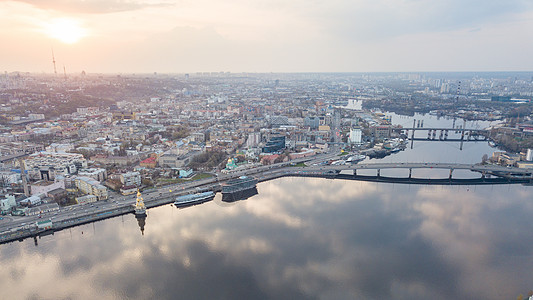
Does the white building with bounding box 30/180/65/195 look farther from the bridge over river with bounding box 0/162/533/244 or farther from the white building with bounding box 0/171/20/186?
the white building with bounding box 0/171/20/186

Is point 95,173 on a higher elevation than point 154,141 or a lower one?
higher

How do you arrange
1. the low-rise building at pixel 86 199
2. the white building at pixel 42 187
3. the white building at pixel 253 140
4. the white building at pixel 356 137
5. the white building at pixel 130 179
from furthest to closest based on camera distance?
the white building at pixel 356 137 < the white building at pixel 253 140 < the white building at pixel 130 179 < the white building at pixel 42 187 < the low-rise building at pixel 86 199

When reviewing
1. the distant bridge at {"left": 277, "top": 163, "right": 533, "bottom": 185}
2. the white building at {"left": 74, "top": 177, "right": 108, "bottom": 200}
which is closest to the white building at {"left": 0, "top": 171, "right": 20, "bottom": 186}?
the white building at {"left": 74, "top": 177, "right": 108, "bottom": 200}

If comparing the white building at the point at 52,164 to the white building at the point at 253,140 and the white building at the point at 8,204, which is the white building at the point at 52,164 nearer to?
the white building at the point at 8,204

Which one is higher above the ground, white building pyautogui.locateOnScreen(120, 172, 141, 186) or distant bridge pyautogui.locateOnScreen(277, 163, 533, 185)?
white building pyautogui.locateOnScreen(120, 172, 141, 186)

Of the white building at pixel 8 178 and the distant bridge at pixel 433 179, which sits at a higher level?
the white building at pixel 8 178

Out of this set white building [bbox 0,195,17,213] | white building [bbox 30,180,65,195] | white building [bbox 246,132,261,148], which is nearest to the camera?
white building [bbox 0,195,17,213]

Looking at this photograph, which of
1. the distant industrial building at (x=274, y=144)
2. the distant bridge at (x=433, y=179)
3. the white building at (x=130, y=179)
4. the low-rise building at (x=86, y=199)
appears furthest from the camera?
the distant industrial building at (x=274, y=144)

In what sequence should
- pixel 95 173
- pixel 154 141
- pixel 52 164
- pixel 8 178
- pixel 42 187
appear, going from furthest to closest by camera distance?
pixel 154 141 < pixel 52 164 < pixel 95 173 < pixel 8 178 < pixel 42 187

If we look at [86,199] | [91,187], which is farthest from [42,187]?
[86,199]

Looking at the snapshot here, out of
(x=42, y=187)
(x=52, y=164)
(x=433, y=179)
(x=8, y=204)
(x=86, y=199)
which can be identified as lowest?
(x=433, y=179)

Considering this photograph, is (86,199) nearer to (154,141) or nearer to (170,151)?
(170,151)

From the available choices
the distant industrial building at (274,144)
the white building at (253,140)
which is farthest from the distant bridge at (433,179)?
the white building at (253,140)
